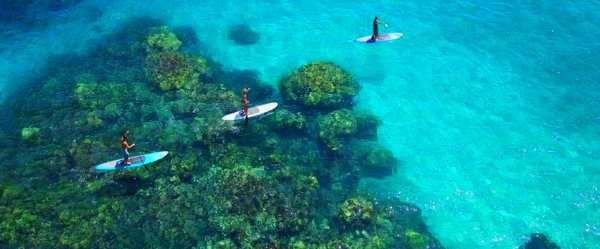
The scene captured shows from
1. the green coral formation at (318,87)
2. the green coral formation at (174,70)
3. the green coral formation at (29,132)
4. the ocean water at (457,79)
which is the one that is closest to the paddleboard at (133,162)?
the green coral formation at (29,132)

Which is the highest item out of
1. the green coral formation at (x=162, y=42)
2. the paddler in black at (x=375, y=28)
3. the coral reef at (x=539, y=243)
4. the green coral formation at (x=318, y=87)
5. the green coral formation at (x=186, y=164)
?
the paddler in black at (x=375, y=28)

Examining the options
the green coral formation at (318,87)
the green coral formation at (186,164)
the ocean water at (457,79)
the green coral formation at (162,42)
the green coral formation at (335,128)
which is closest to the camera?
the green coral formation at (186,164)

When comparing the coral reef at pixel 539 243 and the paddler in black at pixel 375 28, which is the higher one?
the paddler in black at pixel 375 28

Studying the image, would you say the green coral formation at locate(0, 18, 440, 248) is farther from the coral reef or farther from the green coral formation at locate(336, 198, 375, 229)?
the coral reef

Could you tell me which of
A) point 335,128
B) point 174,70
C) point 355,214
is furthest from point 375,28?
point 174,70

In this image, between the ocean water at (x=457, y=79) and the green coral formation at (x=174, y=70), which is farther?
the green coral formation at (x=174, y=70)

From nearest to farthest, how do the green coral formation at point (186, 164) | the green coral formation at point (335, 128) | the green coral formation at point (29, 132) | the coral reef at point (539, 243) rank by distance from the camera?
the green coral formation at point (186, 164), the coral reef at point (539, 243), the green coral formation at point (29, 132), the green coral formation at point (335, 128)

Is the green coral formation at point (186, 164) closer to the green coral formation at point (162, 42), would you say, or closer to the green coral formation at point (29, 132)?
the green coral formation at point (29, 132)
